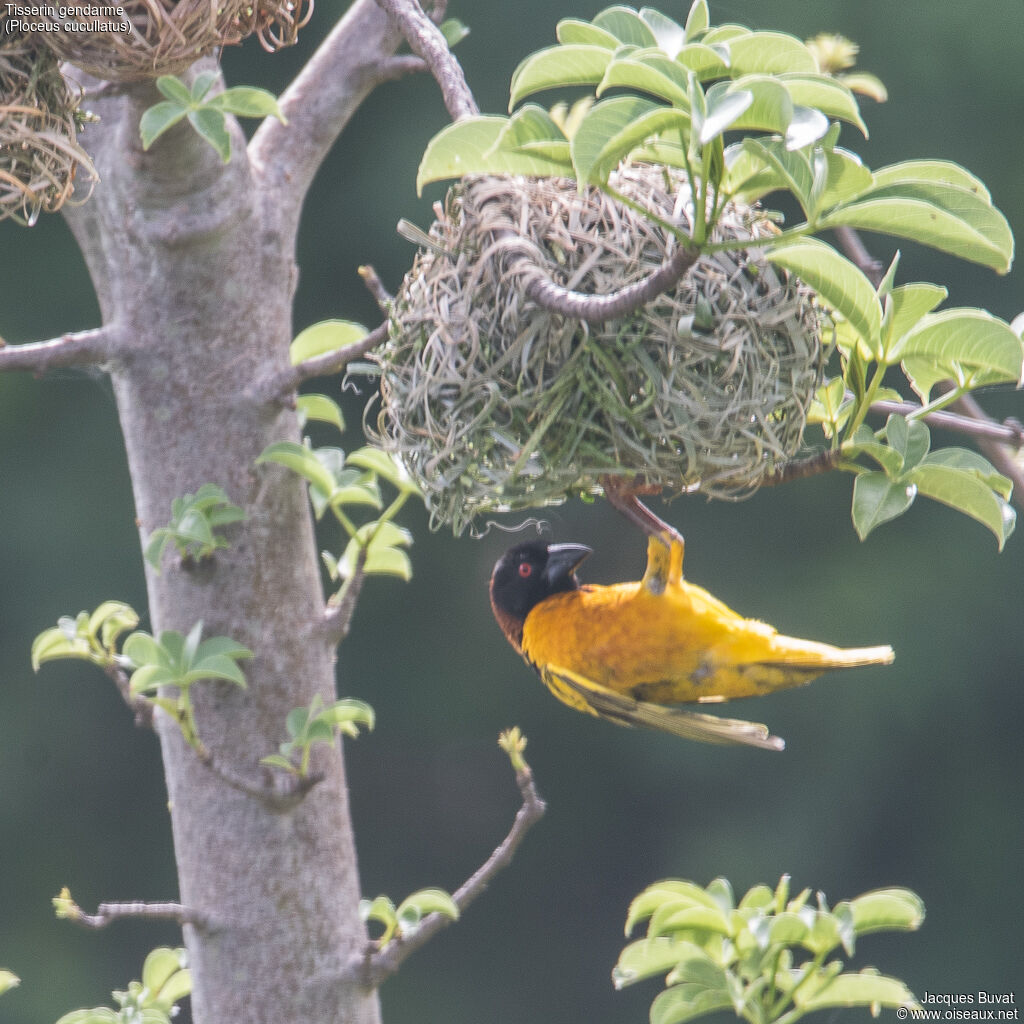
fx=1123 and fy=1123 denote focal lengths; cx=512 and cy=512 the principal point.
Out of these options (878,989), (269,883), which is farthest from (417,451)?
(878,989)

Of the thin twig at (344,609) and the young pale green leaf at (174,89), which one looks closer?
the young pale green leaf at (174,89)

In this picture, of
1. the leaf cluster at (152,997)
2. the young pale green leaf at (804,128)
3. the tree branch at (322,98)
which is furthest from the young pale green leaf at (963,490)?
the leaf cluster at (152,997)

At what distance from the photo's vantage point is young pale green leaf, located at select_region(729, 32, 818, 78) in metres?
0.73

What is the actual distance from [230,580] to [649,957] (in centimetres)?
60

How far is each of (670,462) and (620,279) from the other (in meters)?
0.16

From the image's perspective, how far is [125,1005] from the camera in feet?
4.20

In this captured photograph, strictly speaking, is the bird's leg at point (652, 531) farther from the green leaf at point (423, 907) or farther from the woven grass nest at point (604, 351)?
the green leaf at point (423, 907)

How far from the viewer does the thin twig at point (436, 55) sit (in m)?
0.84

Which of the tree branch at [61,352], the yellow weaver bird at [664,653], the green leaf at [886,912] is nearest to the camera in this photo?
the green leaf at [886,912]

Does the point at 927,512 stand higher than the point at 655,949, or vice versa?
the point at 655,949

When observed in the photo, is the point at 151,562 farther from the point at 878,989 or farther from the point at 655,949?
the point at 878,989

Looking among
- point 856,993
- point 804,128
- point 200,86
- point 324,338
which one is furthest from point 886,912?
point 200,86

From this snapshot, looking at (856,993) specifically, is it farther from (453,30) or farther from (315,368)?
(453,30)

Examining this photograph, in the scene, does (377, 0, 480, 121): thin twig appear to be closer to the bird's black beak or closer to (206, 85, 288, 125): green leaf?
(206, 85, 288, 125): green leaf
